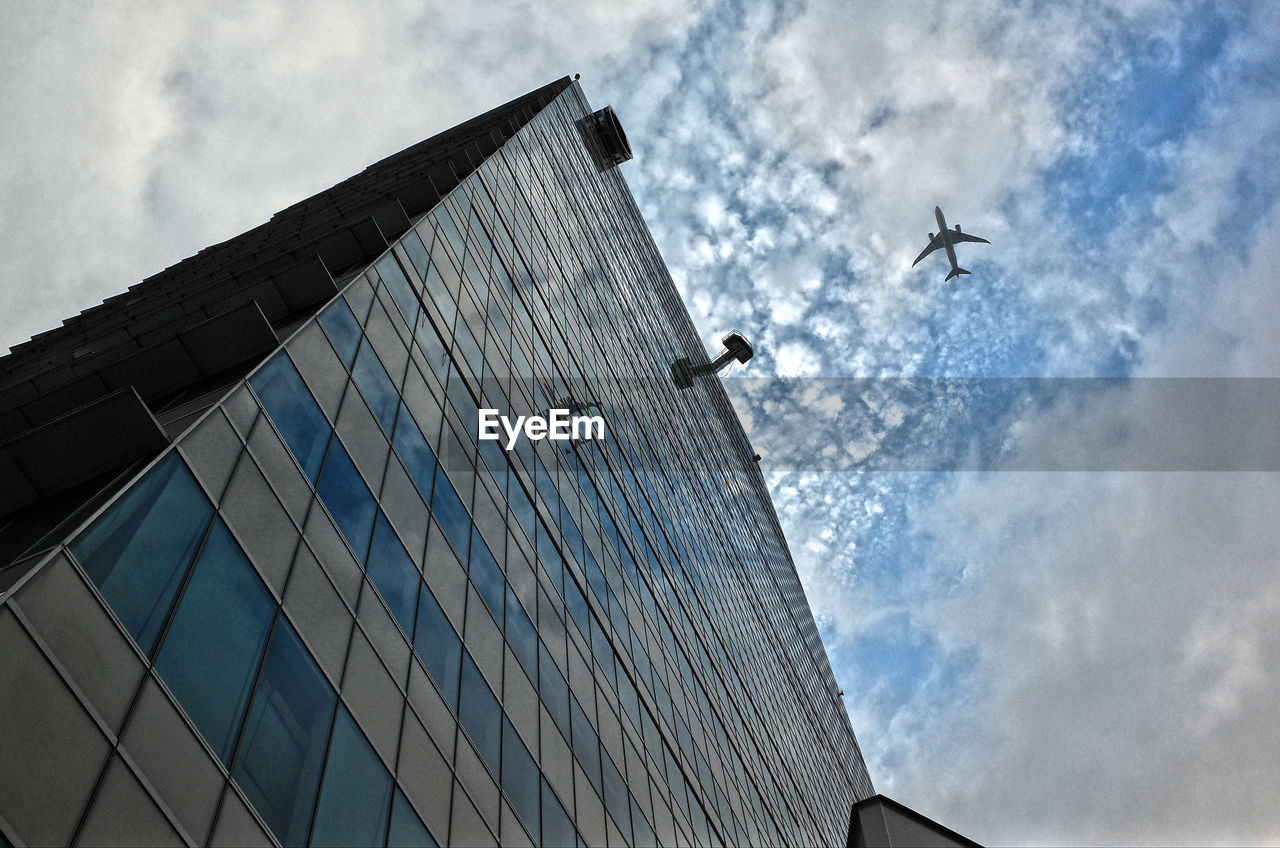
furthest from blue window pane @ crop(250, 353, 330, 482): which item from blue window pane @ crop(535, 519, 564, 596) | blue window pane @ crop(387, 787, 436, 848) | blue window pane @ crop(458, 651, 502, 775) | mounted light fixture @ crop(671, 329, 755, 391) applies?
mounted light fixture @ crop(671, 329, 755, 391)

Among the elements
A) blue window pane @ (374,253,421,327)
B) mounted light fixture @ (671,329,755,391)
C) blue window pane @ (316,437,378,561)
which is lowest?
blue window pane @ (316,437,378,561)

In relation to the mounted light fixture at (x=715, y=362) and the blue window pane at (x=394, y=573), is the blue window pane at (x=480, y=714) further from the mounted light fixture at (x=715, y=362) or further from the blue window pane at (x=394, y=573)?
the mounted light fixture at (x=715, y=362)

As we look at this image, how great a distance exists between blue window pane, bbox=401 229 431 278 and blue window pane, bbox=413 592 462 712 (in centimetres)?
994

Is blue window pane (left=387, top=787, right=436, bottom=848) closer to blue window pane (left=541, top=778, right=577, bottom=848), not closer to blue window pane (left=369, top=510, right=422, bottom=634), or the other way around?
blue window pane (left=369, top=510, right=422, bottom=634)

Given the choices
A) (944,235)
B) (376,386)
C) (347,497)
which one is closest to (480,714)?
(347,497)

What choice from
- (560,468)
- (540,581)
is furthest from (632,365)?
(540,581)

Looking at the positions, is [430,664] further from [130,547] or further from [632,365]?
[632,365]

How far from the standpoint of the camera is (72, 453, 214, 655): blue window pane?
8.88 meters

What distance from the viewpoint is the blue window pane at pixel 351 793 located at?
10.9 meters

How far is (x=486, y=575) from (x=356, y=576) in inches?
205

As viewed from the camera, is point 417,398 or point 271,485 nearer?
point 271,485

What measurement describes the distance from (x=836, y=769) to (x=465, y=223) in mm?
61428

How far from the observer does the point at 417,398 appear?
1892cm

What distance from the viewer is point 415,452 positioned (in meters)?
17.8
